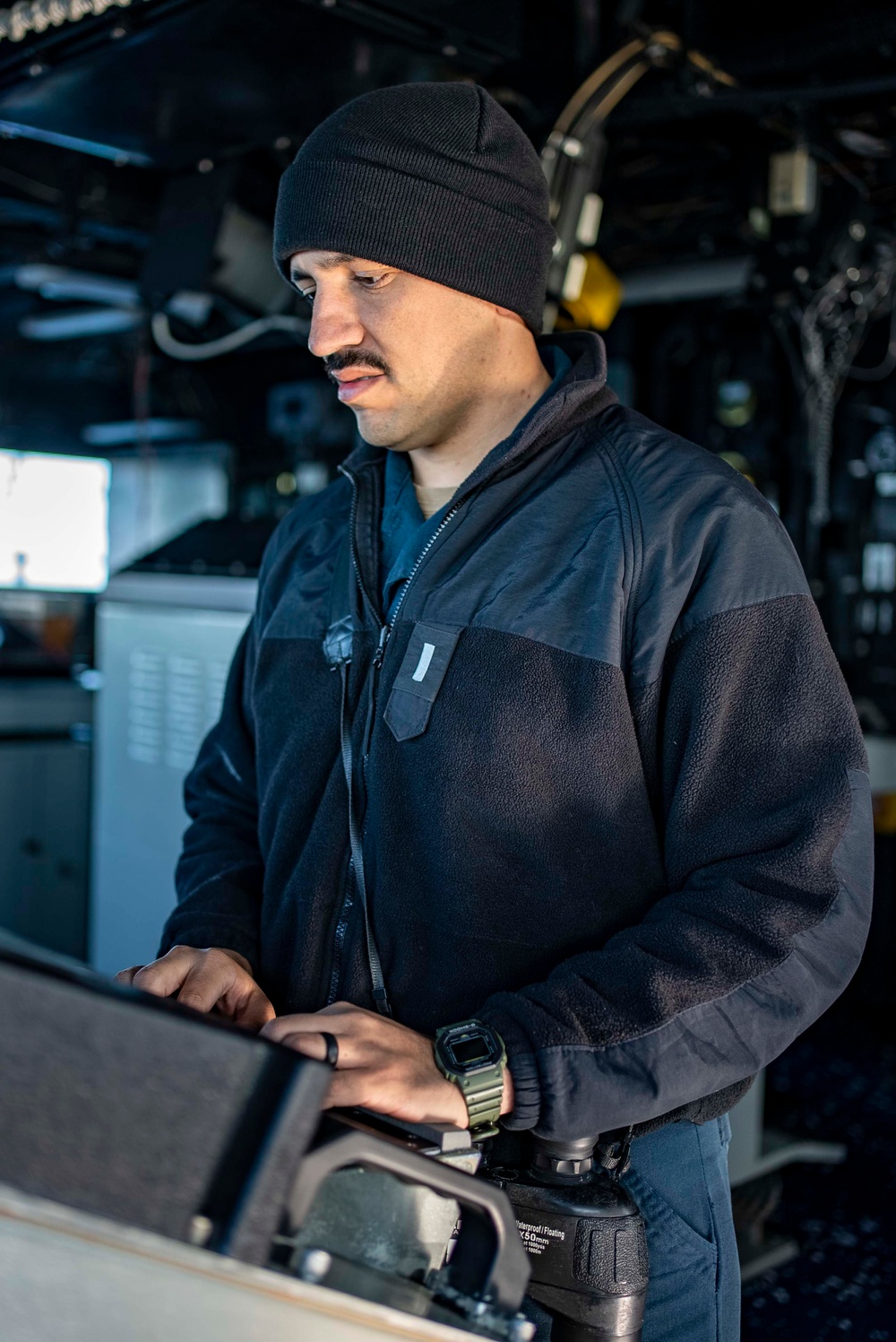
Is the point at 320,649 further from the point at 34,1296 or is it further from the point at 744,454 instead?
the point at 744,454

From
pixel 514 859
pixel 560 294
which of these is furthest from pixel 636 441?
pixel 560 294

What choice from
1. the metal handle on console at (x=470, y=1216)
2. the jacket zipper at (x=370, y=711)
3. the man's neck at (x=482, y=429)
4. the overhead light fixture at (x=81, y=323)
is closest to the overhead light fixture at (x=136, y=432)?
the overhead light fixture at (x=81, y=323)

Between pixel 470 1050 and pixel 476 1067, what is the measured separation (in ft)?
0.05

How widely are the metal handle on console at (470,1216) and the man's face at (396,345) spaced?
2.45 ft

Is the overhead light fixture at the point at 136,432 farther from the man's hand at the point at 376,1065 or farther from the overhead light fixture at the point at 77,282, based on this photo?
the man's hand at the point at 376,1065

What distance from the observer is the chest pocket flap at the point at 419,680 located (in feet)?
3.70

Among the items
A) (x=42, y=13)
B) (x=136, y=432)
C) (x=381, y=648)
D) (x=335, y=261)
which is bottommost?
(x=381, y=648)

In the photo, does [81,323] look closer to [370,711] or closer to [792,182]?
[792,182]

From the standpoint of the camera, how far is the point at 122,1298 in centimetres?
56

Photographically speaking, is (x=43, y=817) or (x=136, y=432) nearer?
(x=43, y=817)

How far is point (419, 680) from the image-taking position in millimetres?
1138

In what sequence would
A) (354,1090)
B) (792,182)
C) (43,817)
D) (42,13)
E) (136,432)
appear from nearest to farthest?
(354,1090) → (42,13) → (792,182) → (43,817) → (136,432)

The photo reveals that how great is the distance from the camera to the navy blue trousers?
110 centimetres

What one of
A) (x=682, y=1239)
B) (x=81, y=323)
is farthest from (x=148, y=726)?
(x=81, y=323)
